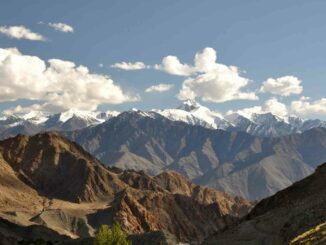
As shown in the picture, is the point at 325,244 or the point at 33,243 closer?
the point at 325,244

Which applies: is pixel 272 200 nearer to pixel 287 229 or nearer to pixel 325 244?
pixel 287 229

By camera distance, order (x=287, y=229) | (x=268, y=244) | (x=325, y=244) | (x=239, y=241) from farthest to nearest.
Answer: (x=239, y=241)
(x=268, y=244)
(x=287, y=229)
(x=325, y=244)

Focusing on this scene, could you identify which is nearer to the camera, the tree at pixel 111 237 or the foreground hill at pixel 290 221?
the foreground hill at pixel 290 221

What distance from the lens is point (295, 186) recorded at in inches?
6171

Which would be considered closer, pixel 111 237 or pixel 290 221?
pixel 290 221

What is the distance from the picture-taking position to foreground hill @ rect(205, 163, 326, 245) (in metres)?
72.8

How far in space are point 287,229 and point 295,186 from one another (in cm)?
7130

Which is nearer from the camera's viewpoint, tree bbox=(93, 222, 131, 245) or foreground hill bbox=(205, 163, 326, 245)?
foreground hill bbox=(205, 163, 326, 245)

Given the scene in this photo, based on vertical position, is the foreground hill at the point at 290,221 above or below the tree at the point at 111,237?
below

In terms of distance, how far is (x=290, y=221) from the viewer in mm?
93500

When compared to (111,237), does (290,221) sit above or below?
below

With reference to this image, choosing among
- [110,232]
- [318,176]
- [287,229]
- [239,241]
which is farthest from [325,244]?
[318,176]

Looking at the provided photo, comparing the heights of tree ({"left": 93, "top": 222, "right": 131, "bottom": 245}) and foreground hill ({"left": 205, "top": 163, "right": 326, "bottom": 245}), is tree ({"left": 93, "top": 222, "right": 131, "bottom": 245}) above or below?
above

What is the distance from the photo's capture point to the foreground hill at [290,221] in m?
72.8
